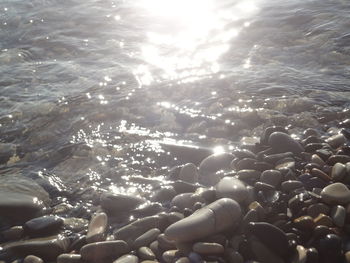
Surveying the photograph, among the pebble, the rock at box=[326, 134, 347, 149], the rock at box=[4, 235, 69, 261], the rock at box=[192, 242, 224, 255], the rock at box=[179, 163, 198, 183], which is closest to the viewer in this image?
the rock at box=[192, 242, 224, 255]

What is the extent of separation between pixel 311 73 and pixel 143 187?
3.83 meters

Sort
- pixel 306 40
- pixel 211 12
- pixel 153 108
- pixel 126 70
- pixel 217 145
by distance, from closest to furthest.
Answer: pixel 217 145 < pixel 153 108 < pixel 126 70 < pixel 306 40 < pixel 211 12

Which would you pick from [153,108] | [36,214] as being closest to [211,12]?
[153,108]

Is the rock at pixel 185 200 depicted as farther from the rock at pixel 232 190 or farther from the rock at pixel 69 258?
the rock at pixel 69 258

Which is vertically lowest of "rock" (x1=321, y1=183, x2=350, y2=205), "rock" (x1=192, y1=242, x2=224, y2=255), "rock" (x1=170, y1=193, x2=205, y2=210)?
"rock" (x1=170, y1=193, x2=205, y2=210)

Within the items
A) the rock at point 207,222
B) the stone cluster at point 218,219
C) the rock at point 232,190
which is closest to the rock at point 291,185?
the stone cluster at point 218,219

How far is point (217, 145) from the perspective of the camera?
534 centimetres

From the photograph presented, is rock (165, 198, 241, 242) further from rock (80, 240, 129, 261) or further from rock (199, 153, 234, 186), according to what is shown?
rock (199, 153, 234, 186)

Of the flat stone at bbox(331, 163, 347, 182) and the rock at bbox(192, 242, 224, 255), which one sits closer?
the rock at bbox(192, 242, 224, 255)

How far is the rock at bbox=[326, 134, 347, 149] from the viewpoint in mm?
4812

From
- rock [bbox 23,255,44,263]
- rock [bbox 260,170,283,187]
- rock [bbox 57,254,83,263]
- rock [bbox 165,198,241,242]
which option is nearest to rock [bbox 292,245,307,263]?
rock [bbox 165,198,241,242]

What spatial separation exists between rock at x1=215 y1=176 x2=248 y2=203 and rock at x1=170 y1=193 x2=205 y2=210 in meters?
0.20

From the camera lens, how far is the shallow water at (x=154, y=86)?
5.27 metres

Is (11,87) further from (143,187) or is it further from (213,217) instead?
(213,217)
